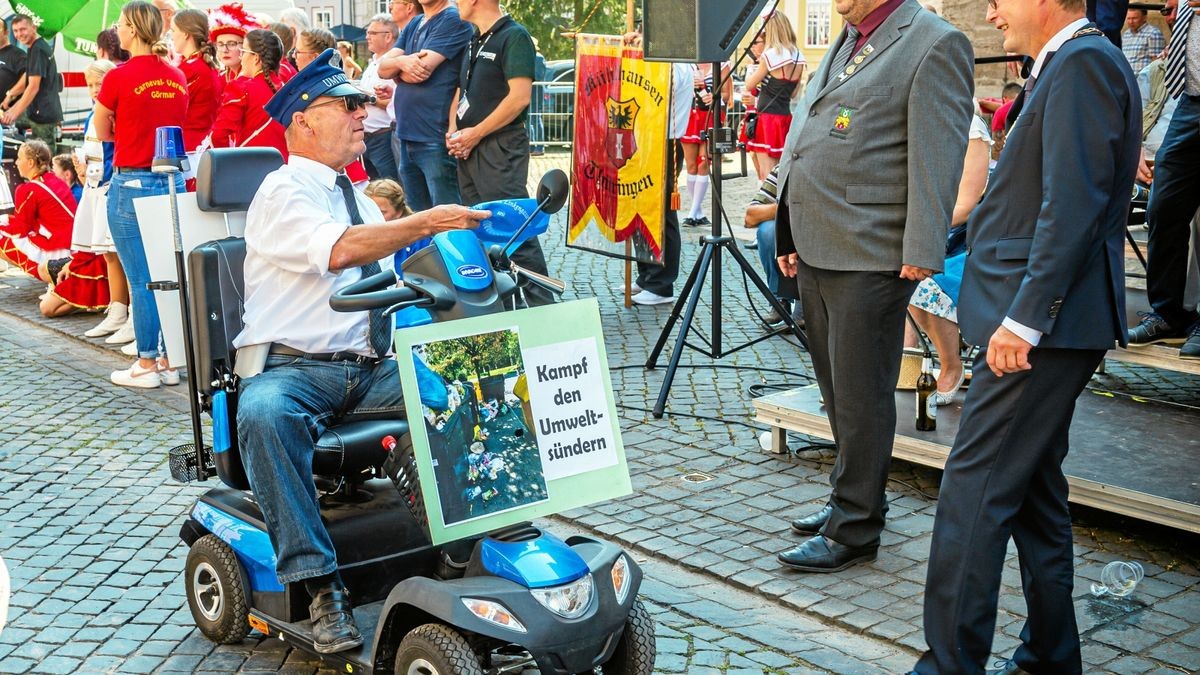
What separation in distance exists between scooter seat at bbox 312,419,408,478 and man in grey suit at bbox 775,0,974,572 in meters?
1.60

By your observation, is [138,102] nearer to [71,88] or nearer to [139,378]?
[139,378]

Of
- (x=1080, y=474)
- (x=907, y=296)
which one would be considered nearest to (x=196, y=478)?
(x=907, y=296)

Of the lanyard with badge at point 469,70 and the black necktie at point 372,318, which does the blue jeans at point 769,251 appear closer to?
the lanyard with badge at point 469,70

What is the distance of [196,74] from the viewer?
8445mm

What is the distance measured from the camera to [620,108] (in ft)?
28.0

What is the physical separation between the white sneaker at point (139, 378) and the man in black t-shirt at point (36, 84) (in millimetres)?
7788

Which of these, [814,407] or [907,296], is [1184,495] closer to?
[907,296]

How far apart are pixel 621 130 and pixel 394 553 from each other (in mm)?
4947

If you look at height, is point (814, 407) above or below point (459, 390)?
below

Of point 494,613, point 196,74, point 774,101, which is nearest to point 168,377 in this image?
point 196,74

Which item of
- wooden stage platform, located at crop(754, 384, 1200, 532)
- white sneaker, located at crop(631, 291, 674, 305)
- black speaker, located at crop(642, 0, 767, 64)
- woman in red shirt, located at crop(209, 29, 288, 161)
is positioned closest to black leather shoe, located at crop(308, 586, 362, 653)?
wooden stage platform, located at crop(754, 384, 1200, 532)

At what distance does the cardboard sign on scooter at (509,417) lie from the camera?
3.45 m

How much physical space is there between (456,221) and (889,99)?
1684 mm

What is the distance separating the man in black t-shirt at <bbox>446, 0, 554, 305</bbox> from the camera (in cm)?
797
